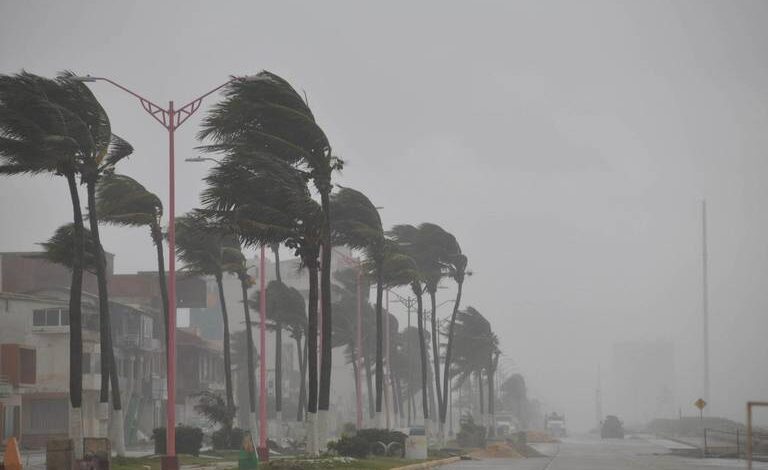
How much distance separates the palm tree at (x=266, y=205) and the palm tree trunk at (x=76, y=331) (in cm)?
501

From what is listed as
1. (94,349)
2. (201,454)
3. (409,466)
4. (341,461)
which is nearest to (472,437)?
(94,349)

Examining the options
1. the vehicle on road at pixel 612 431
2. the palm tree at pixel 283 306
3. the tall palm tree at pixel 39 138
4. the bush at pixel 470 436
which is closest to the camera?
the tall palm tree at pixel 39 138

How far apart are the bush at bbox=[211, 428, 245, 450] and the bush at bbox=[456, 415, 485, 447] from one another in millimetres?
33325

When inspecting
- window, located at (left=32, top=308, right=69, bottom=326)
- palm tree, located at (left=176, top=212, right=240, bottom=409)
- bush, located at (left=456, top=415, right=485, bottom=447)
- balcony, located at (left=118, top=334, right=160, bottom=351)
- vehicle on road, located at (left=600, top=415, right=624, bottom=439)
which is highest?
palm tree, located at (left=176, top=212, right=240, bottom=409)

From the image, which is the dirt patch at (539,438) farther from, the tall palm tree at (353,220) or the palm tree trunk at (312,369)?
the palm tree trunk at (312,369)

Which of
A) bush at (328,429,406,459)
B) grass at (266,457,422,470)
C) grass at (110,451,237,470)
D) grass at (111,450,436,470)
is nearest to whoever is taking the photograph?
grass at (266,457,422,470)

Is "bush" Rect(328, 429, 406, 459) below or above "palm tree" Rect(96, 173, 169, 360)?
below

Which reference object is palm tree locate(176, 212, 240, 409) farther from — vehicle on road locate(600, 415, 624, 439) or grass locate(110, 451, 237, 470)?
vehicle on road locate(600, 415, 624, 439)

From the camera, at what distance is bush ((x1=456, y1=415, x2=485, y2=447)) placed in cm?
9976

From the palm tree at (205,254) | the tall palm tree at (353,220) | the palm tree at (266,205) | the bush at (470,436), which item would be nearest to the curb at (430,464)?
the palm tree at (266,205)

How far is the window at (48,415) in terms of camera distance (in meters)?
88.1

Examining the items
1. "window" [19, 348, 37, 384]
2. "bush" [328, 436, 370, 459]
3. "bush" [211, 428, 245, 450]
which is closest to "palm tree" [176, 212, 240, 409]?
"bush" [211, 428, 245, 450]

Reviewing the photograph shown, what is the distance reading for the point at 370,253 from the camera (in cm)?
6862

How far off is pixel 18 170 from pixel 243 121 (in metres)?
8.48
